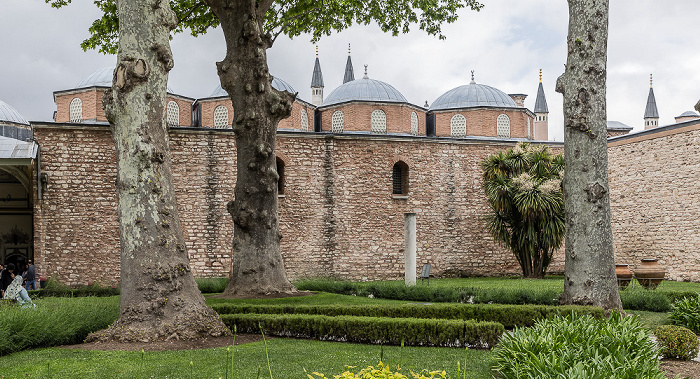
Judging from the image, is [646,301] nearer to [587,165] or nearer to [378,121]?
[587,165]

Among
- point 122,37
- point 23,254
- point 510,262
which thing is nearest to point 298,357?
point 122,37

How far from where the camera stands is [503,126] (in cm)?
2994

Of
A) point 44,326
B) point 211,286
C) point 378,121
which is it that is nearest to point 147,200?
point 44,326

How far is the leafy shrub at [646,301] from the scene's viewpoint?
10.6 metres

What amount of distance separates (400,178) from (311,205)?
3398 millimetres

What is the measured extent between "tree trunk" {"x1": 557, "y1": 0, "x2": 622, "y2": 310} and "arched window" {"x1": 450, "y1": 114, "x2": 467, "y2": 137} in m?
20.8

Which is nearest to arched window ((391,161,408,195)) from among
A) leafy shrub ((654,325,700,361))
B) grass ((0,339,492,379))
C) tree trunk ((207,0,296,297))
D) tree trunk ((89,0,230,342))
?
tree trunk ((207,0,296,297))

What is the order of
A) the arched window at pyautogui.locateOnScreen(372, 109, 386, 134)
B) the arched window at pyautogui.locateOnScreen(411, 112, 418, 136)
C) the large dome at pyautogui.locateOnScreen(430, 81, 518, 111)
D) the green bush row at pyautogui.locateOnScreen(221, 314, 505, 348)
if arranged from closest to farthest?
1. the green bush row at pyautogui.locateOnScreen(221, 314, 505, 348)
2. the arched window at pyautogui.locateOnScreen(372, 109, 386, 134)
3. the arched window at pyautogui.locateOnScreen(411, 112, 418, 136)
4. the large dome at pyautogui.locateOnScreen(430, 81, 518, 111)

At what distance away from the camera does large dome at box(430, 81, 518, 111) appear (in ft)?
99.7

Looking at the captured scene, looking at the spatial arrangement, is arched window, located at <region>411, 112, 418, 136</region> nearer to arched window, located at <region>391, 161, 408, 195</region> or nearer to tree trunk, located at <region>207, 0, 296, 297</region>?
arched window, located at <region>391, 161, 408, 195</region>

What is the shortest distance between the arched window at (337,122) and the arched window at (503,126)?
7778 mm

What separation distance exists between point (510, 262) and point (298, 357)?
51.6 feet

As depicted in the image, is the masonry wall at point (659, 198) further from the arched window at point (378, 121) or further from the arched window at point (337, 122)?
the arched window at point (337, 122)

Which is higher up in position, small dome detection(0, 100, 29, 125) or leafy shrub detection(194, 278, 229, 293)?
small dome detection(0, 100, 29, 125)
